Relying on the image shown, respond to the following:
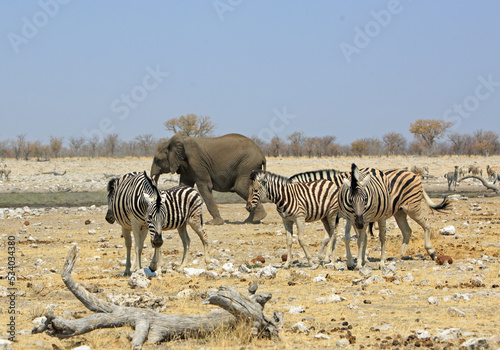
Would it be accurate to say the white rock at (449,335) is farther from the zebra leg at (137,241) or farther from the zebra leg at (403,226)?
the zebra leg at (403,226)

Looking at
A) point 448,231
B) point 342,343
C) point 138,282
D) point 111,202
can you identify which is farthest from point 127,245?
point 448,231

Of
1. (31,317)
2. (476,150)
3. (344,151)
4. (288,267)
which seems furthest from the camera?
(344,151)

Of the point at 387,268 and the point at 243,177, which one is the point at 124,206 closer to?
the point at 387,268

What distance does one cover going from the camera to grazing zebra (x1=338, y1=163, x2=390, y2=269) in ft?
35.3

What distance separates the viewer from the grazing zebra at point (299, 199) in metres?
11.8

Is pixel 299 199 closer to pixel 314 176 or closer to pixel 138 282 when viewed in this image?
pixel 314 176

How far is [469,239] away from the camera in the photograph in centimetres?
1470

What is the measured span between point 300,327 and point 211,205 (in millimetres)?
13248

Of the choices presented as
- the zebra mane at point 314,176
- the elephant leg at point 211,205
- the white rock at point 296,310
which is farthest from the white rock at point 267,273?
the elephant leg at point 211,205

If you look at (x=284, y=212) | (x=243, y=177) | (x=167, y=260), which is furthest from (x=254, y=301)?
(x=243, y=177)

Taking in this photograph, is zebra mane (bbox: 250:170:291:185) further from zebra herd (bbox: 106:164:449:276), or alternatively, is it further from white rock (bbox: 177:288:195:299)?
white rock (bbox: 177:288:195:299)

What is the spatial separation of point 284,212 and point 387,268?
Result: 2.15 meters

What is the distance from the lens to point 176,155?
70.8 ft

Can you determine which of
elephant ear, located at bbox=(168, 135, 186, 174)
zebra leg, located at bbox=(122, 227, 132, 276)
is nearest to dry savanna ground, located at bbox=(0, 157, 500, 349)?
zebra leg, located at bbox=(122, 227, 132, 276)
